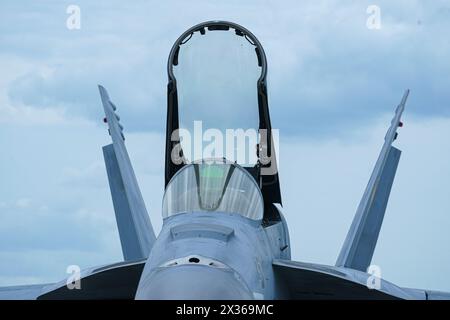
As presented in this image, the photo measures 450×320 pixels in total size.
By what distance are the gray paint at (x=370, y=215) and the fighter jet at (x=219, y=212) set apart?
0.08ft

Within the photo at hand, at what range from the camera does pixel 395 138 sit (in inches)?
722

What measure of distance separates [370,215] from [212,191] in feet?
20.9

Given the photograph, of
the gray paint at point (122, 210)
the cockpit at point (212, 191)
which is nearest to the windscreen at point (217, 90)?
the cockpit at point (212, 191)

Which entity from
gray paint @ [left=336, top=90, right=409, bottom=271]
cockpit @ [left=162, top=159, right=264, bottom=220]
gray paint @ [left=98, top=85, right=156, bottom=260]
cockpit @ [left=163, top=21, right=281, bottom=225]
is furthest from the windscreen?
gray paint @ [left=336, top=90, right=409, bottom=271]

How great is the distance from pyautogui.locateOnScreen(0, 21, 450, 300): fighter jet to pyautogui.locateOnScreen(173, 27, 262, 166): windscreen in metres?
0.01

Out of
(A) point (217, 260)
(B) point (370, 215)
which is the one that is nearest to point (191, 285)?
(A) point (217, 260)

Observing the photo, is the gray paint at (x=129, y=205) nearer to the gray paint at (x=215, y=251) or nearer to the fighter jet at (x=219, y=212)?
the fighter jet at (x=219, y=212)

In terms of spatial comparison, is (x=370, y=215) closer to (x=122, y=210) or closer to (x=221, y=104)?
(x=122, y=210)

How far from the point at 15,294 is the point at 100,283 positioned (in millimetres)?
1920

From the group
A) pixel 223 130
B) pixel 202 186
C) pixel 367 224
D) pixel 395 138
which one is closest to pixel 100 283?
pixel 202 186
